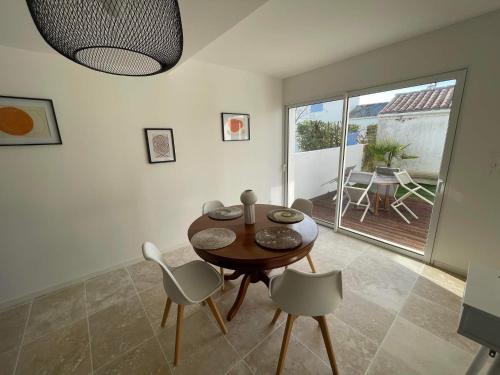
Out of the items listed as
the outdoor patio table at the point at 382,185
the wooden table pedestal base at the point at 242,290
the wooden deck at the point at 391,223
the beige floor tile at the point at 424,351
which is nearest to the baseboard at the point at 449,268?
the wooden deck at the point at 391,223

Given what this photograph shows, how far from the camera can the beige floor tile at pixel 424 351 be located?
1.27m

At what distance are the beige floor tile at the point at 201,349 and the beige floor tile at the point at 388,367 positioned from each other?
2.87 feet

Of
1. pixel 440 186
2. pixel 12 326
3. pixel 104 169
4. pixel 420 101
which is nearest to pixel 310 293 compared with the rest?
pixel 440 186

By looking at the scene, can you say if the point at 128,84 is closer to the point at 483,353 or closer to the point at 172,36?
the point at 172,36

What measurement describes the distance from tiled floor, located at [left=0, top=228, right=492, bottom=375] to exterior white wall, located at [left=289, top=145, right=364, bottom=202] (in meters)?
2.21

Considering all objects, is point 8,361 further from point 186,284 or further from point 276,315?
point 276,315

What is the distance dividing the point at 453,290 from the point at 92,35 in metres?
3.06

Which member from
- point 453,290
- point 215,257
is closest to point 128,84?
point 215,257

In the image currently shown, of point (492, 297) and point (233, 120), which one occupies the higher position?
point (233, 120)

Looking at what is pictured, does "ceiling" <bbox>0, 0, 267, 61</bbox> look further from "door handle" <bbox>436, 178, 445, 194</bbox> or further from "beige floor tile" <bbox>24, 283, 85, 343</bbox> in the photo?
"door handle" <bbox>436, 178, 445, 194</bbox>

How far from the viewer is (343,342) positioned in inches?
56.8

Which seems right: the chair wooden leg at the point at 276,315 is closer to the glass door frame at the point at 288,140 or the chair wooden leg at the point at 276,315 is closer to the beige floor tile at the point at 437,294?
the beige floor tile at the point at 437,294

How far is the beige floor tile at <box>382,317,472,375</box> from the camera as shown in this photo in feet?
4.15

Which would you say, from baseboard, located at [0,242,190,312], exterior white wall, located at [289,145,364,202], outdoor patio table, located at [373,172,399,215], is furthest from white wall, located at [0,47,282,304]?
outdoor patio table, located at [373,172,399,215]
